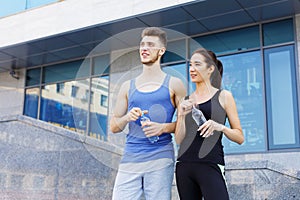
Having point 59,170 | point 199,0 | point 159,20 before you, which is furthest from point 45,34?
point 59,170

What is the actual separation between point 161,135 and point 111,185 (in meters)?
2.90

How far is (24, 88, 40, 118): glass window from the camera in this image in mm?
12797

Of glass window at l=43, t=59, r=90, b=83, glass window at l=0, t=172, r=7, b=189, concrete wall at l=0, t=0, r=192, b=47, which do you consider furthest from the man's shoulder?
glass window at l=43, t=59, r=90, b=83

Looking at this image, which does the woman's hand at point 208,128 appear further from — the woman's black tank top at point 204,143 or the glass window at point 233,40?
the glass window at point 233,40

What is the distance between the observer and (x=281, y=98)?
349 inches

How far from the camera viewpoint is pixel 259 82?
360 inches

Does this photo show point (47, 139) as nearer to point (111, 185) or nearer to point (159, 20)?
point (111, 185)

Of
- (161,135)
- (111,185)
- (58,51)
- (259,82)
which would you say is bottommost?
(111,185)

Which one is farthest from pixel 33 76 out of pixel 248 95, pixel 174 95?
pixel 174 95

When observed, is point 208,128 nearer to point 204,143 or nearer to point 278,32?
point 204,143

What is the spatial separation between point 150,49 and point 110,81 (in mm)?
305

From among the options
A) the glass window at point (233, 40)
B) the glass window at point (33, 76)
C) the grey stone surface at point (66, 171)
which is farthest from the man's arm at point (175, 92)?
the glass window at point (33, 76)

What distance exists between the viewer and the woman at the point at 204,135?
2.59 metres

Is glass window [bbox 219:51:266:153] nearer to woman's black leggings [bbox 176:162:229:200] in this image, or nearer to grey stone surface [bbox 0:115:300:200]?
grey stone surface [bbox 0:115:300:200]
